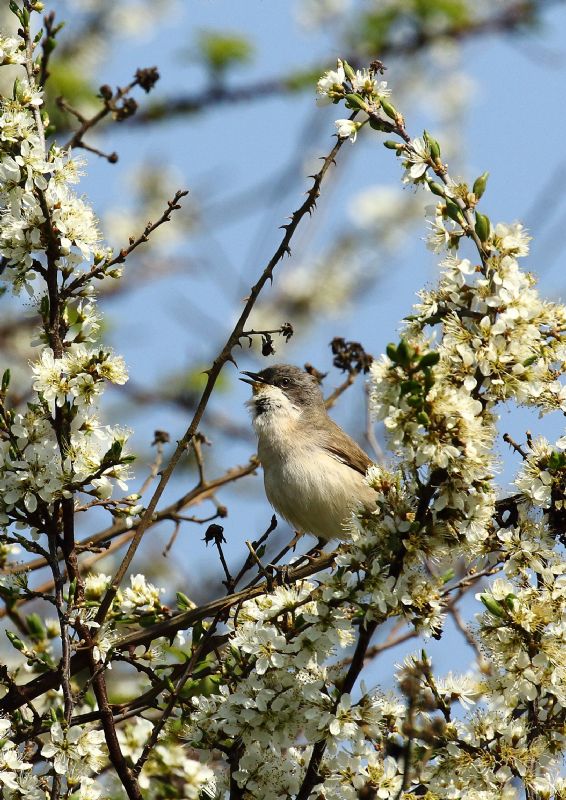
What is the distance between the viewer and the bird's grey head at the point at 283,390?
596 cm

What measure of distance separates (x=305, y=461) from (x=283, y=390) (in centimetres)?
77

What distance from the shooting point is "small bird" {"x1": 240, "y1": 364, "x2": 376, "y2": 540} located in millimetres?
5277

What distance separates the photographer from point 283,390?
611 cm

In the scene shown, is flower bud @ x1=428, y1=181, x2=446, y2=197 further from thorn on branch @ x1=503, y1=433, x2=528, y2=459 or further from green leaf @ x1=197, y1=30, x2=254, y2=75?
green leaf @ x1=197, y1=30, x2=254, y2=75

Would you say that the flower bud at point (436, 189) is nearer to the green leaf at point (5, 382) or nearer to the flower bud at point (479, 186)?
the flower bud at point (479, 186)

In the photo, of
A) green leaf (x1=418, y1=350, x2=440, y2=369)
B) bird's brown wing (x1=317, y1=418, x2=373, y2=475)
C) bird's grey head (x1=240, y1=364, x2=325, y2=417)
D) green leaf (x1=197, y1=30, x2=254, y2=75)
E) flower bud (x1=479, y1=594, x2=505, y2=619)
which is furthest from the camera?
green leaf (x1=197, y1=30, x2=254, y2=75)

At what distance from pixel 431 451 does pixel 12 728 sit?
1610mm

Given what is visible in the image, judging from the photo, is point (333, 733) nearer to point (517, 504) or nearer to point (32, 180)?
point (517, 504)

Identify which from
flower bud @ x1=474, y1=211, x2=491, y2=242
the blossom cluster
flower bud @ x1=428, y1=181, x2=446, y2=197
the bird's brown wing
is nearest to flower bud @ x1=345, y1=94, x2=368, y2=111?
flower bud @ x1=428, y1=181, x2=446, y2=197

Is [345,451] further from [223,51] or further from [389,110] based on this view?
[223,51]

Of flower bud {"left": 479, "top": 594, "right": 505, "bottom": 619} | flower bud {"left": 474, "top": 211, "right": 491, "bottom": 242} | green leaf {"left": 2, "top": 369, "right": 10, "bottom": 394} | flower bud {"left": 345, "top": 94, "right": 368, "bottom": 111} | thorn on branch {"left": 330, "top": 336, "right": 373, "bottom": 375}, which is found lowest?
flower bud {"left": 479, "top": 594, "right": 505, "bottom": 619}

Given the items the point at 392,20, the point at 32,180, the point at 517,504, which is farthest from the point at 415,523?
the point at 392,20

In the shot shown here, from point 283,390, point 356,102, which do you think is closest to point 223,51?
point 283,390

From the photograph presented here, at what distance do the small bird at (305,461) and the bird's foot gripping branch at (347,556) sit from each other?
1.81 meters
